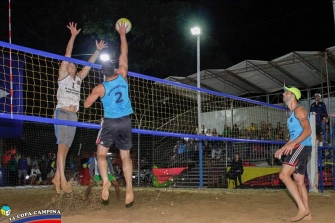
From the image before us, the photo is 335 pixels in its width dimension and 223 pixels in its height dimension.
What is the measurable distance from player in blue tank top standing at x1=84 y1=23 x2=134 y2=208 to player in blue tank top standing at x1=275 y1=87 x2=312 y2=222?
7.75 ft

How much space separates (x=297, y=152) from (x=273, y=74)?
1113 centimetres

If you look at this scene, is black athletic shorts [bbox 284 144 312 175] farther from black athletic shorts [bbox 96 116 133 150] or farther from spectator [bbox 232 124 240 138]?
spectator [bbox 232 124 240 138]

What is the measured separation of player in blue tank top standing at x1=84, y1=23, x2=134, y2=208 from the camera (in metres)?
5.00

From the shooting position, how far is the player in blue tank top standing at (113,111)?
197 inches

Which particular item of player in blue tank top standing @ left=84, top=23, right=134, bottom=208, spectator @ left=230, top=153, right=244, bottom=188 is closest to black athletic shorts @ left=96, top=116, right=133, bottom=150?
player in blue tank top standing @ left=84, top=23, right=134, bottom=208

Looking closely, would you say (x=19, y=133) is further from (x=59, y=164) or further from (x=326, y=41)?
(x=326, y=41)

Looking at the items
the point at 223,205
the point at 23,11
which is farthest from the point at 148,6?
the point at 223,205

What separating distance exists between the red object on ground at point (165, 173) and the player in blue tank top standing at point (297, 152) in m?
8.51

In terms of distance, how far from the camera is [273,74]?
16.1m

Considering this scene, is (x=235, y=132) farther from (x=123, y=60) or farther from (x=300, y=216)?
(x=123, y=60)

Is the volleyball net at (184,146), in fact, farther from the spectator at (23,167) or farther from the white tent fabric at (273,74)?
the white tent fabric at (273,74)

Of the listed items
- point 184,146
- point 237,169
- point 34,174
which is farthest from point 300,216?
point 34,174

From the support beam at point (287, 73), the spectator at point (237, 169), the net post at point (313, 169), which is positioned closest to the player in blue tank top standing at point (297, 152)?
the net post at point (313, 169)

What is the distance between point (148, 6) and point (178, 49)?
3.47 meters
